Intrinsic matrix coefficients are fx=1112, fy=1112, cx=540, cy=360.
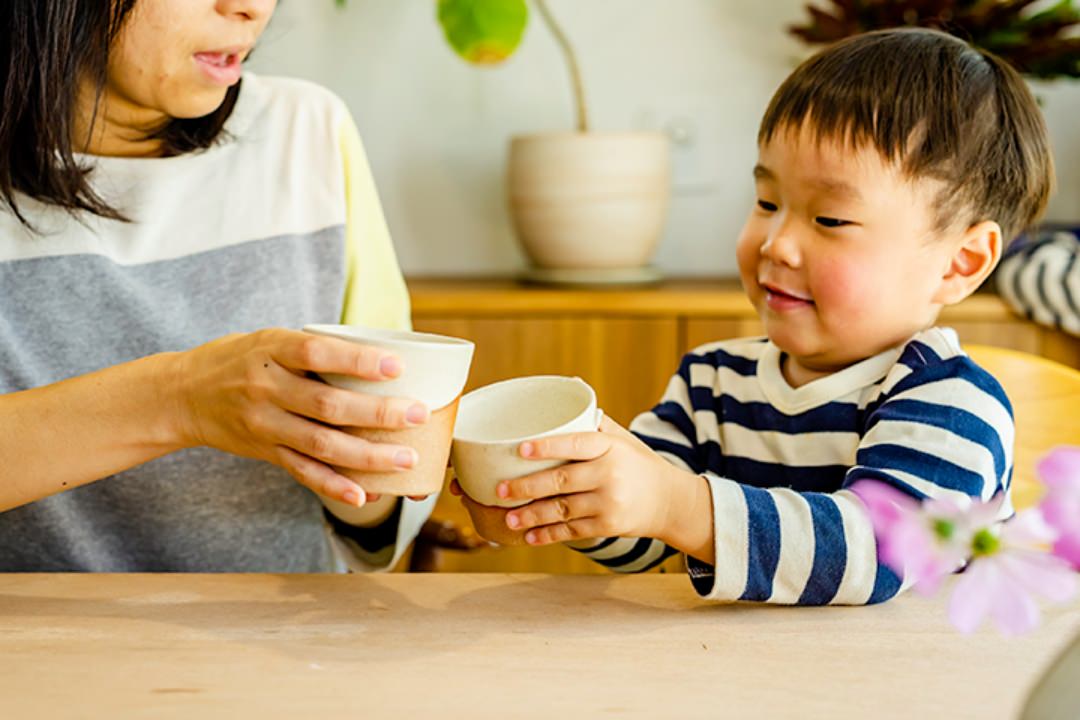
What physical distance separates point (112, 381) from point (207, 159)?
41 centimetres

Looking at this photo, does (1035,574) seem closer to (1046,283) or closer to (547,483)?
(547,483)

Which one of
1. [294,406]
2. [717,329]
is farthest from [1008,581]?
[717,329]

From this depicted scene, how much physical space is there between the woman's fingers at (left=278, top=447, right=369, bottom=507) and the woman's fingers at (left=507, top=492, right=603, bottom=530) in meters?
0.11

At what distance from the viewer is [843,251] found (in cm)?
98

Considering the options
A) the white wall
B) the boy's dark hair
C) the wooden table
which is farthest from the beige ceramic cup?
the white wall

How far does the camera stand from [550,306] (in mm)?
1990

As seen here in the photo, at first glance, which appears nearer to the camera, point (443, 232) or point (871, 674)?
point (871, 674)

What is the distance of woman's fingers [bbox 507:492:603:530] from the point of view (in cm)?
77

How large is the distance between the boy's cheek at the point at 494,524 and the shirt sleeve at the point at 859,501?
13 cm

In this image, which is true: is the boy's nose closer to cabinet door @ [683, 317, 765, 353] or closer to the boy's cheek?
the boy's cheek

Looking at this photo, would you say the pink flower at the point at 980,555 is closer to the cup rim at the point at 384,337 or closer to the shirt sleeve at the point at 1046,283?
the cup rim at the point at 384,337

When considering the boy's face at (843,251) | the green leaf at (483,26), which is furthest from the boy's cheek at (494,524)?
the green leaf at (483,26)

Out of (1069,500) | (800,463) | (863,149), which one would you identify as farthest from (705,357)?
(1069,500)

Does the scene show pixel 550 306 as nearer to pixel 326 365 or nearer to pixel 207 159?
pixel 207 159
